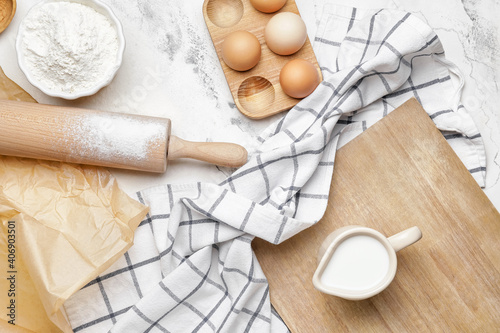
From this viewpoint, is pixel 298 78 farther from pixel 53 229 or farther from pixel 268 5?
pixel 53 229

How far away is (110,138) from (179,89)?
0.19 m

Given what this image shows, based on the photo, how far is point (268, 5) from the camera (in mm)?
994

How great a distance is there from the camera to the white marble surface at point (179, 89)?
101 centimetres

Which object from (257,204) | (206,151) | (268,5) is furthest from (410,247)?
(268,5)

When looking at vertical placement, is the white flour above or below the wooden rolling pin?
above

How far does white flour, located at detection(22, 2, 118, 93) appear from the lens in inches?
35.9

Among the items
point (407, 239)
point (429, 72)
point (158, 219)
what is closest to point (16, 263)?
point (158, 219)

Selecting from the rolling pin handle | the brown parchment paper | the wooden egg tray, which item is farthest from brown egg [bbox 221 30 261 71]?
the brown parchment paper

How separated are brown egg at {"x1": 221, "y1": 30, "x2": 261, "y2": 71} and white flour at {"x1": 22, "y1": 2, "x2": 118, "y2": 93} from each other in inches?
8.2

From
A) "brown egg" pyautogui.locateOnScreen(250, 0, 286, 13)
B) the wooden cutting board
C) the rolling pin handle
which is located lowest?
the wooden cutting board

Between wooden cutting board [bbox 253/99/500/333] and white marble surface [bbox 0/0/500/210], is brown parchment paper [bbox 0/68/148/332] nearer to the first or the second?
white marble surface [bbox 0/0/500/210]

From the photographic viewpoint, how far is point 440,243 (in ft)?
3.15

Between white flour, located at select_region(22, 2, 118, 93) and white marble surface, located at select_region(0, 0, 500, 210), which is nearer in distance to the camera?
white flour, located at select_region(22, 2, 118, 93)

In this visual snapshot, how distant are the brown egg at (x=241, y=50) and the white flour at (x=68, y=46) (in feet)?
0.69
